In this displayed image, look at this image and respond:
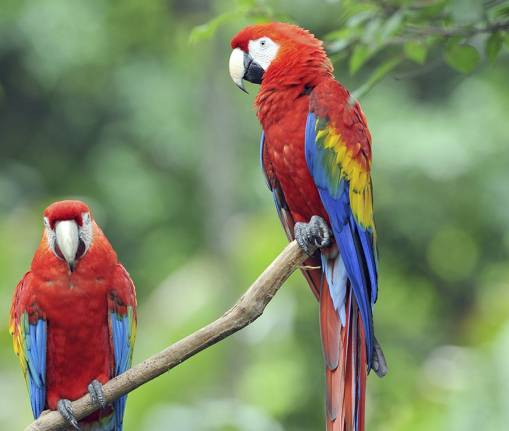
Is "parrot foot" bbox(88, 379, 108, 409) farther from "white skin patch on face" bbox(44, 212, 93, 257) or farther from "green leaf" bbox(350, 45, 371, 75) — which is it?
"green leaf" bbox(350, 45, 371, 75)

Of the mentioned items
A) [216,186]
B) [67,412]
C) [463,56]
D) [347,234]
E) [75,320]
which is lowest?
[216,186]

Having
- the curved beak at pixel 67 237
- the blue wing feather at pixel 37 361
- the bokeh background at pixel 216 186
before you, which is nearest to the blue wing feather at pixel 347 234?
the curved beak at pixel 67 237

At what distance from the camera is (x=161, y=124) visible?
647 centimetres

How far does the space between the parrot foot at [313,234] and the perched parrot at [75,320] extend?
38cm

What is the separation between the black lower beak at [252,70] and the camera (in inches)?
70.7

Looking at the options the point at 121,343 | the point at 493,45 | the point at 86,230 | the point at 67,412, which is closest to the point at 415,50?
the point at 493,45

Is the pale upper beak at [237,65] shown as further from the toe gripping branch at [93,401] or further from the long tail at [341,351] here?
the toe gripping branch at [93,401]

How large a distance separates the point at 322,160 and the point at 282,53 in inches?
8.1

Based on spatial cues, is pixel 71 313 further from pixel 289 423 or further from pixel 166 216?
pixel 166 216

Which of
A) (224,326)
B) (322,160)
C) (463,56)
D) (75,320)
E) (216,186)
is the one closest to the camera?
(224,326)

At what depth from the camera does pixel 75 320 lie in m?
1.86

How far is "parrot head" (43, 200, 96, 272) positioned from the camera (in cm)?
171

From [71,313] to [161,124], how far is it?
15.4 ft

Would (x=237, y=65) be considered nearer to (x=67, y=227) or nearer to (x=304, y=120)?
(x=304, y=120)
